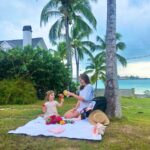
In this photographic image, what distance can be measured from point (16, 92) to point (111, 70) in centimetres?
739

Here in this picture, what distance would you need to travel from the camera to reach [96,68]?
41.9m

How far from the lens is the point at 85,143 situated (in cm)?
652

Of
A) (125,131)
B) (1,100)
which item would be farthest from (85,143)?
(1,100)

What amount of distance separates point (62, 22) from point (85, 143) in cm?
2203

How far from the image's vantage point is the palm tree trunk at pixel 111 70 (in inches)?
366

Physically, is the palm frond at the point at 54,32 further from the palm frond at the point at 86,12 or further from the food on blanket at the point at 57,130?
the food on blanket at the point at 57,130

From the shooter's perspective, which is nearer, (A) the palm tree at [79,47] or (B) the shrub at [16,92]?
(B) the shrub at [16,92]

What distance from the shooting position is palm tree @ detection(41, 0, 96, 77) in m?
26.0

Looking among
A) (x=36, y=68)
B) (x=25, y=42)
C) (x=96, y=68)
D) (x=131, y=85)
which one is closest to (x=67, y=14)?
(x=25, y=42)

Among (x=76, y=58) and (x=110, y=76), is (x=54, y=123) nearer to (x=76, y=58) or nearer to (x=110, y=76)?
(x=110, y=76)

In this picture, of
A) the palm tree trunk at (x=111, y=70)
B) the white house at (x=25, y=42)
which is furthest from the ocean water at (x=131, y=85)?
the palm tree trunk at (x=111, y=70)

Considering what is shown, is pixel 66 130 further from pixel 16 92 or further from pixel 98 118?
pixel 16 92

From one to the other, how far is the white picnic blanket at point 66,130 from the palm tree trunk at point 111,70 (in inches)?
60.1

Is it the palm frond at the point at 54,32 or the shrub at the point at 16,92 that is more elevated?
the palm frond at the point at 54,32
